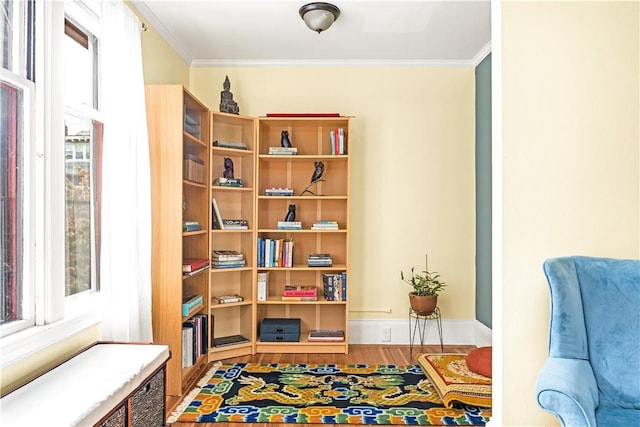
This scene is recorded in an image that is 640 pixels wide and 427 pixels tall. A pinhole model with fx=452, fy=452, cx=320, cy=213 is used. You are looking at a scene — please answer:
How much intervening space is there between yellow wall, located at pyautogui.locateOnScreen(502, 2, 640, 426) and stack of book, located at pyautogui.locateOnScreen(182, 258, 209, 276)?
81.5 inches

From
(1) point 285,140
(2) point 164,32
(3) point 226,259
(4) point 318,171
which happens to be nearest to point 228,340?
(3) point 226,259

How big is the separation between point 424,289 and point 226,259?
1748mm

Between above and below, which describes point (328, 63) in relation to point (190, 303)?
above

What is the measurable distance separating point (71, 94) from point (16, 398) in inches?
62.4

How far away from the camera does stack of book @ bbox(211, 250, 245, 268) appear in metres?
3.79

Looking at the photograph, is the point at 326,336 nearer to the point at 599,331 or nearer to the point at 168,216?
the point at 168,216

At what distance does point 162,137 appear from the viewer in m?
3.07

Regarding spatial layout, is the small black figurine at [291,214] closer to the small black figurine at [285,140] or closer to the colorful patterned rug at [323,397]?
the small black figurine at [285,140]

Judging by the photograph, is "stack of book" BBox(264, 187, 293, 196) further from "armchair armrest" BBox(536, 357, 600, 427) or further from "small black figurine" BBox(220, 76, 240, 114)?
"armchair armrest" BBox(536, 357, 600, 427)

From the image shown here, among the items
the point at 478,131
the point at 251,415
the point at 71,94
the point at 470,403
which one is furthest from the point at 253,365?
the point at 478,131

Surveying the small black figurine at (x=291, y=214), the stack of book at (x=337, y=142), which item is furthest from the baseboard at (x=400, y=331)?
the stack of book at (x=337, y=142)

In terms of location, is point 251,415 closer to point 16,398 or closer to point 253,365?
point 253,365

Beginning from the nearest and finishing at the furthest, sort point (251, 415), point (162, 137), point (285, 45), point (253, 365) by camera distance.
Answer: point (251, 415)
point (162, 137)
point (253, 365)
point (285, 45)

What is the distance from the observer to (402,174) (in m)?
4.28
